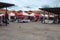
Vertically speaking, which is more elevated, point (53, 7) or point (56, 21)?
point (53, 7)

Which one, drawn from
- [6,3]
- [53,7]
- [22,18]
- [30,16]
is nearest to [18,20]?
[22,18]

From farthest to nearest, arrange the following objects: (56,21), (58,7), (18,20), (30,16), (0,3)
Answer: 1. (30,16)
2. (18,20)
3. (56,21)
4. (58,7)
5. (0,3)

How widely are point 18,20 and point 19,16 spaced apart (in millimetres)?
3146

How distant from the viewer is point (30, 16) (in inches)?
2185

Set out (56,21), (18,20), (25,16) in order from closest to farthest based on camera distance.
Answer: (56,21) < (18,20) < (25,16)

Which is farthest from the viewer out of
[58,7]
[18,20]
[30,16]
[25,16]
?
[30,16]

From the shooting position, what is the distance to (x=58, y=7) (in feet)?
129

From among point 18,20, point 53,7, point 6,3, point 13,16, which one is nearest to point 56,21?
point 53,7

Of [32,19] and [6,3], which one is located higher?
[6,3]

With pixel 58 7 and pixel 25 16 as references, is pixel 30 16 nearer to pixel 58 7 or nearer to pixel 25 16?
pixel 25 16

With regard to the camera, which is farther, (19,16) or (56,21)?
(19,16)

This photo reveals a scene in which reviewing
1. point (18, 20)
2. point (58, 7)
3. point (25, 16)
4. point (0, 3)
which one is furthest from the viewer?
point (25, 16)

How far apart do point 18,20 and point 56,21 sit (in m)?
9.51

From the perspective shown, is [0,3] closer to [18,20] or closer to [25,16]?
[18,20]
